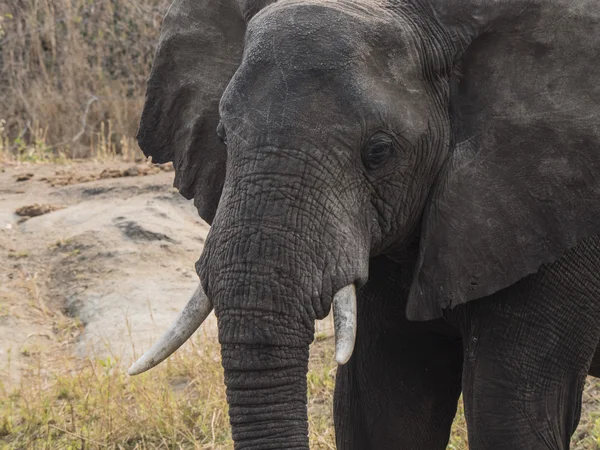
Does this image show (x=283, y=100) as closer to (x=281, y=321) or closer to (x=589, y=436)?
(x=281, y=321)

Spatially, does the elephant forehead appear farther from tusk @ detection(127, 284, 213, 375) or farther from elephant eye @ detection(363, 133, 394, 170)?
tusk @ detection(127, 284, 213, 375)

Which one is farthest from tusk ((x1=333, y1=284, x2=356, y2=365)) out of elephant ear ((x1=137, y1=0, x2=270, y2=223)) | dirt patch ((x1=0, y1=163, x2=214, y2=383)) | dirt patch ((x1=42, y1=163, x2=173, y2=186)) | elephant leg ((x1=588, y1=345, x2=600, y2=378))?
dirt patch ((x1=42, y1=163, x2=173, y2=186))

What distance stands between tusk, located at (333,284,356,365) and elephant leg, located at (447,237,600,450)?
1.77ft

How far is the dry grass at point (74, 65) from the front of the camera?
1130cm

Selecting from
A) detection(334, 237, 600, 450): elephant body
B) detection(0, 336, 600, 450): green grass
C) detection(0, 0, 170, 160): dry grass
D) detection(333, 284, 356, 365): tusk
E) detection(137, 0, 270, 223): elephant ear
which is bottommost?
detection(0, 0, 170, 160): dry grass

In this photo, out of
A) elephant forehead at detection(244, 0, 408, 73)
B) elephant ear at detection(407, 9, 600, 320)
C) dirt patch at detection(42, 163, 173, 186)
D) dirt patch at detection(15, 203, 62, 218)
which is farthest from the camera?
dirt patch at detection(42, 163, 173, 186)

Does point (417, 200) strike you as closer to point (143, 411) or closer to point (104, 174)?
point (143, 411)

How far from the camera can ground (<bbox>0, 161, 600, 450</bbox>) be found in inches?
187

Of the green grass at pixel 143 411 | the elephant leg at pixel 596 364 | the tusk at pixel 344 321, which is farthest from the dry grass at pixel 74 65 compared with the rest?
the tusk at pixel 344 321

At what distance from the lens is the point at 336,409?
3812mm

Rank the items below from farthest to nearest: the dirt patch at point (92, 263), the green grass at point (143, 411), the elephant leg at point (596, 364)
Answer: the dirt patch at point (92, 263) → the green grass at point (143, 411) → the elephant leg at point (596, 364)

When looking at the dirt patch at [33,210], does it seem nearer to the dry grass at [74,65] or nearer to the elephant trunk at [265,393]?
the dry grass at [74,65]

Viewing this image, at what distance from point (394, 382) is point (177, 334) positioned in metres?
0.89

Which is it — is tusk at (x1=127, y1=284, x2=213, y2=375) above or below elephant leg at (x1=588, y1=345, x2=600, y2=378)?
above
